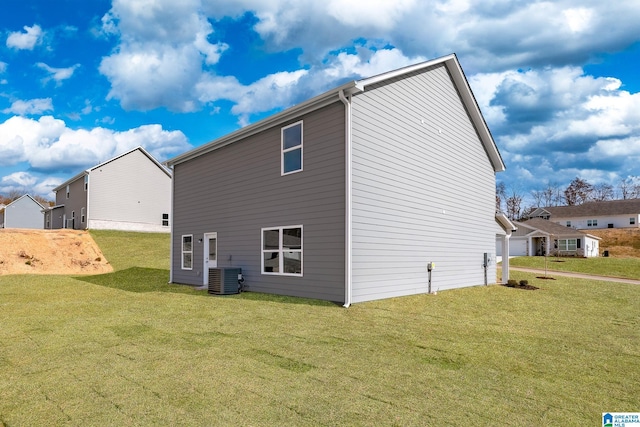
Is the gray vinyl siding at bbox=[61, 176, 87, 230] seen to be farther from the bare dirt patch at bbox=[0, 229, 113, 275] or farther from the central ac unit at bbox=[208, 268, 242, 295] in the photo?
the central ac unit at bbox=[208, 268, 242, 295]

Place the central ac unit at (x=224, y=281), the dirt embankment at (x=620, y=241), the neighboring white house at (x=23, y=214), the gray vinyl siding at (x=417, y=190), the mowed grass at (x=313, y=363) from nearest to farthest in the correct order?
the mowed grass at (x=313, y=363) < the gray vinyl siding at (x=417, y=190) < the central ac unit at (x=224, y=281) < the dirt embankment at (x=620, y=241) < the neighboring white house at (x=23, y=214)

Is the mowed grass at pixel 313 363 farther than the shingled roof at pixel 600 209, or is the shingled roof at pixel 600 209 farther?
the shingled roof at pixel 600 209

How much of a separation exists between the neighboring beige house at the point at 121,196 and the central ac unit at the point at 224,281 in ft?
72.3

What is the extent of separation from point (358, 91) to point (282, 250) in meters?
4.95

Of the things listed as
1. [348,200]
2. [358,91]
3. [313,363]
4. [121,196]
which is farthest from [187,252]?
[121,196]

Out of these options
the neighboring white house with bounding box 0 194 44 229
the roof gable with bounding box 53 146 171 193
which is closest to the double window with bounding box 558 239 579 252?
the roof gable with bounding box 53 146 171 193

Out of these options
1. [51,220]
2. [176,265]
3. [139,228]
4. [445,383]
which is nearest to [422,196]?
[445,383]

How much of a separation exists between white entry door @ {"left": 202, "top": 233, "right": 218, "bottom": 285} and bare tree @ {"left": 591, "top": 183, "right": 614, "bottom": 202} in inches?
2761

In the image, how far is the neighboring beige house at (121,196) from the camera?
29.3 metres

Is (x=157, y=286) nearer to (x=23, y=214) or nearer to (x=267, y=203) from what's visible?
(x=267, y=203)

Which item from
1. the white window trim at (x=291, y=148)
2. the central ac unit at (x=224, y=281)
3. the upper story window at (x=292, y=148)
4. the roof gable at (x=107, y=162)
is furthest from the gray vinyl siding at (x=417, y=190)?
A: the roof gable at (x=107, y=162)

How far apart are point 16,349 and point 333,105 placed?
814cm

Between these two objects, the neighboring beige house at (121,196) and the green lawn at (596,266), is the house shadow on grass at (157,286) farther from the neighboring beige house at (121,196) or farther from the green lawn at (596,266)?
the green lawn at (596,266)

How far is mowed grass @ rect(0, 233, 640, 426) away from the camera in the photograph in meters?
3.60
